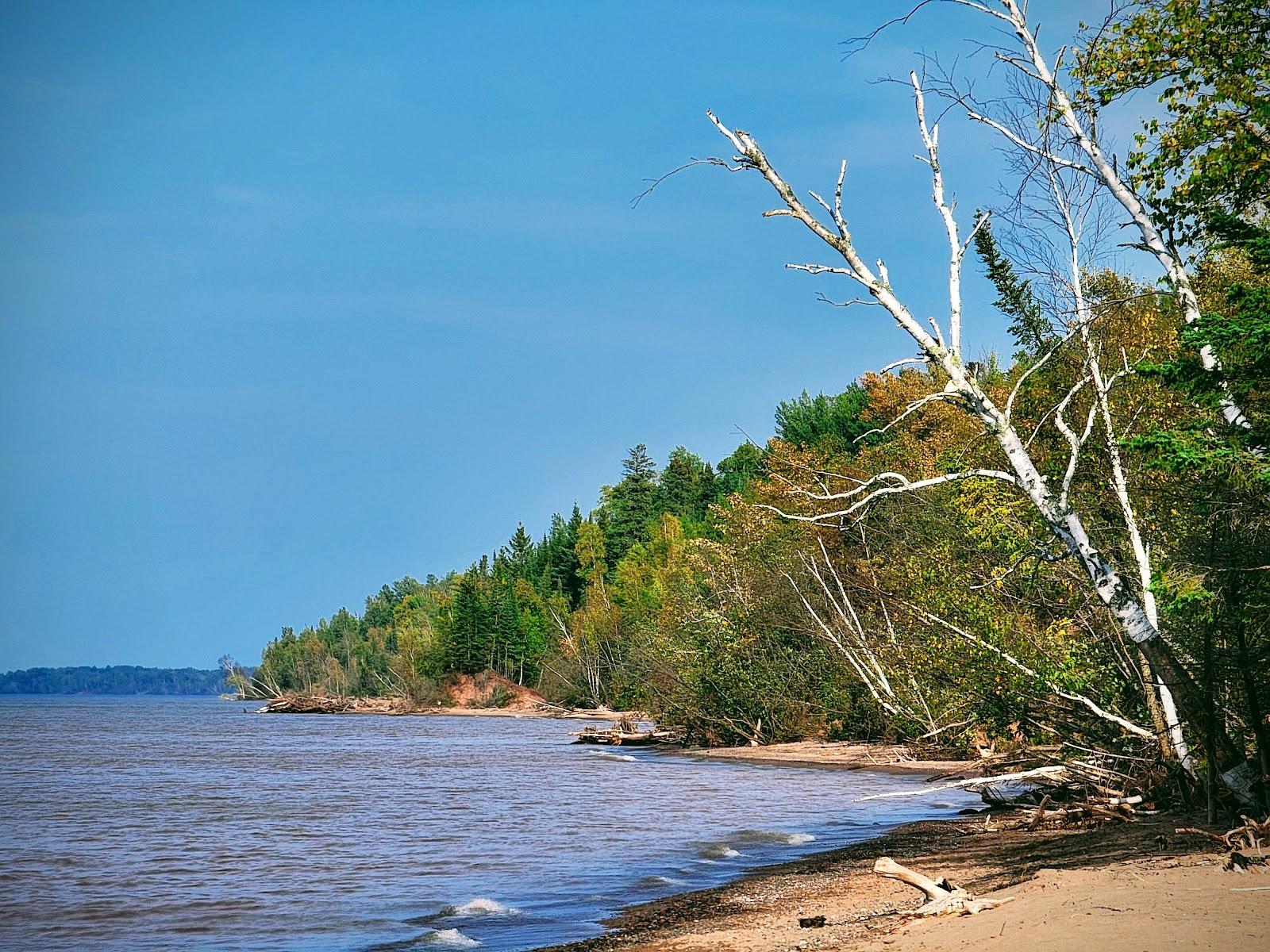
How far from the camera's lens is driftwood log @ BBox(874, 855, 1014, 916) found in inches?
375

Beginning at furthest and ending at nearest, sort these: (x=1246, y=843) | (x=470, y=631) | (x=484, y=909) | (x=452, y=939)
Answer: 1. (x=470, y=631)
2. (x=484, y=909)
3. (x=452, y=939)
4. (x=1246, y=843)

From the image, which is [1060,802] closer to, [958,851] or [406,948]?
[958,851]

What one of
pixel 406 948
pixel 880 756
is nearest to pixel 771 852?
pixel 406 948

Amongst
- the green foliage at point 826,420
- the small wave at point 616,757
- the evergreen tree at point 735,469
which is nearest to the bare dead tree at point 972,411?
the small wave at point 616,757

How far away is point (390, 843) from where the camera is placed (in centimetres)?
2041

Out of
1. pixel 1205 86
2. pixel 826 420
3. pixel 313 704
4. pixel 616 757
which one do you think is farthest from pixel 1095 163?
pixel 313 704

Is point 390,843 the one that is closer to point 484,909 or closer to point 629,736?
point 484,909

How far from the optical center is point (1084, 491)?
16.5 metres

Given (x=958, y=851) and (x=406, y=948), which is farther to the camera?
(x=958, y=851)

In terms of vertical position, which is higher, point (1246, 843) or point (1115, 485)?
point (1115, 485)

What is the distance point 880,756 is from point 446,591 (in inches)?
5814

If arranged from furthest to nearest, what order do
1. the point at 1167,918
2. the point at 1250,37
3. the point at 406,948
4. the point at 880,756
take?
the point at 880,756
the point at 406,948
the point at 1250,37
the point at 1167,918

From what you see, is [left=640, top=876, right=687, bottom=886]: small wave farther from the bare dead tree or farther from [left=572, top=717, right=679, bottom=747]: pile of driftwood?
[left=572, top=717, right=679, bottom=747]: pile of driftwood

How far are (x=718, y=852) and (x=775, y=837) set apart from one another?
187cm
